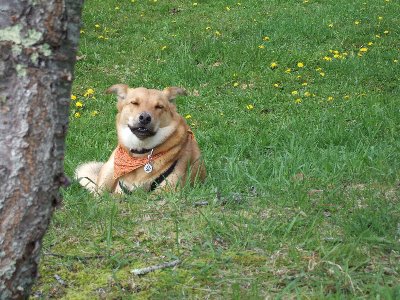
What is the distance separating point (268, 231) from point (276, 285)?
56cm

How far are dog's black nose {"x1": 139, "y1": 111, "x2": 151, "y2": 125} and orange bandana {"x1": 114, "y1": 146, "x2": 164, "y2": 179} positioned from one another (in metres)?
0.29

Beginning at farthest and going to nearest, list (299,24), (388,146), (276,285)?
(299,24)
(388,146)
(276,285)

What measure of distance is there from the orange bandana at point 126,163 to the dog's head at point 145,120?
0.36 feet

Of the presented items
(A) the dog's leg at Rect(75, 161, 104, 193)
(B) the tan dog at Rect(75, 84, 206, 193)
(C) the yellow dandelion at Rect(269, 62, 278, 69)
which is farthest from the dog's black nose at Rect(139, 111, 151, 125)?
(C) the yellow dandelion at Rect(269, 62, 278, 69)

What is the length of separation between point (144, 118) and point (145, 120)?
2 cm

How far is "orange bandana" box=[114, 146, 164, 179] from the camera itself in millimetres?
5605

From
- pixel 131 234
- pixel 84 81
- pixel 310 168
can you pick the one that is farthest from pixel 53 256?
pixel 84 81

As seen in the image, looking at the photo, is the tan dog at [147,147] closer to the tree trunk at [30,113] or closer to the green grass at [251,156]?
the green grass at [251,156]

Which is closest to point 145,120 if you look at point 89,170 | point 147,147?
point 147,147

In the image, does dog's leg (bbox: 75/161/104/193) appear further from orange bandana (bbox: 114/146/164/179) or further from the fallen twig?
the fallen twig

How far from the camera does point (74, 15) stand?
7.09 ft

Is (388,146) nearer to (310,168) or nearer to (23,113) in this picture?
Answer: (310,168)

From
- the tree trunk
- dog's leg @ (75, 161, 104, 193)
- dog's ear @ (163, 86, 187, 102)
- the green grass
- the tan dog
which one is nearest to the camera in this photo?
the tree trunk

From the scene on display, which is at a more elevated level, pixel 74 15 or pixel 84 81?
pixel 74 15
